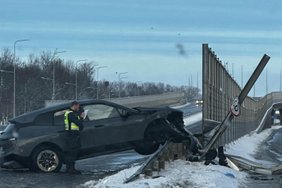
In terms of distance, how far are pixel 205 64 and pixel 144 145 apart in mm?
4632

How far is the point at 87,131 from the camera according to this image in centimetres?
1484

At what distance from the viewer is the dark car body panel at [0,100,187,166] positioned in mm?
14336

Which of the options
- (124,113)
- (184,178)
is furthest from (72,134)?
(184,178)

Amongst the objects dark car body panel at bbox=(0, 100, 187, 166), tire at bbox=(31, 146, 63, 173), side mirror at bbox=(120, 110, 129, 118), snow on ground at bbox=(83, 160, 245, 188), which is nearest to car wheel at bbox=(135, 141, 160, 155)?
dark car body panel at bbox=(0, 100, 187, 166)

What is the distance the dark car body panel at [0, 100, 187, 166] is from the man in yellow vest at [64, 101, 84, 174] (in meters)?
0.17

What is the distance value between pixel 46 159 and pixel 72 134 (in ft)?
2.82

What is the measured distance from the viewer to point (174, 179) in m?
11.9

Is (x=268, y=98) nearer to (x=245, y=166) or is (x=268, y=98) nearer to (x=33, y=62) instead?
(x=33, y=62)

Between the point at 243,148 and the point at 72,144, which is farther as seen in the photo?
the point at 243,148

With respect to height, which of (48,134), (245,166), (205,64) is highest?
(205,64)

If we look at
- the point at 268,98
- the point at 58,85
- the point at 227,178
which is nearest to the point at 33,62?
the point at 58,85

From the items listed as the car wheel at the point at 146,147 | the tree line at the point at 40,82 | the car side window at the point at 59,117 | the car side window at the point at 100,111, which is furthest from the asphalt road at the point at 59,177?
the tree line at the point at 40,82

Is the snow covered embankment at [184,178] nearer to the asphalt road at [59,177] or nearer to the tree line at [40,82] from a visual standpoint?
the asphalt road at [59,177]

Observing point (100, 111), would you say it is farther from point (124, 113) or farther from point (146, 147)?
point (146, 147)
